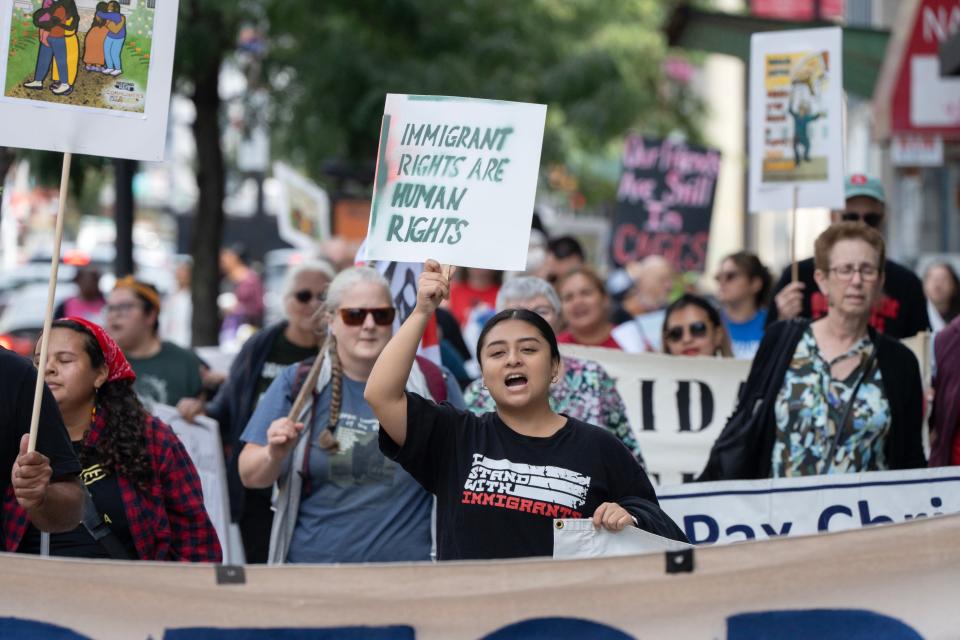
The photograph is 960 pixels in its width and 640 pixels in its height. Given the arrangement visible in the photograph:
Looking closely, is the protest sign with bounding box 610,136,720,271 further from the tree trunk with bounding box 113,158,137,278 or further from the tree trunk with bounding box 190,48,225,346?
the tree trunk with bounding box 113,158,137,278

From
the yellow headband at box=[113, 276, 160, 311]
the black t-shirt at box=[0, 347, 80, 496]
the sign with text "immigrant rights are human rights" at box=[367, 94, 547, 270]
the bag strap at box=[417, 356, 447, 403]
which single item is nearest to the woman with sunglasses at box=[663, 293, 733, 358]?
the bag strap at box=[417, 356, 447, 403]

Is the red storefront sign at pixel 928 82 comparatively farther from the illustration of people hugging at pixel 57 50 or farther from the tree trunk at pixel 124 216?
the illustration of people hugging at pixel 57 50

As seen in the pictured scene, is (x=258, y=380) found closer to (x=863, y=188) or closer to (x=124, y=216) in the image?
(x=863, y=188)

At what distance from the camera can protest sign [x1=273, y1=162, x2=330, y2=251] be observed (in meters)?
12.9

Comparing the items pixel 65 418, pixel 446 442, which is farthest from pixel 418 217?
pixel 65 418

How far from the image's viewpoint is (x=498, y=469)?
169 inches

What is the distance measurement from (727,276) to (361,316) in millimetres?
3843

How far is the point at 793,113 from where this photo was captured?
7.30 m

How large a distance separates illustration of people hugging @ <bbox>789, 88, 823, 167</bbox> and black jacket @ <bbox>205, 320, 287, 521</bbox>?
2547mm

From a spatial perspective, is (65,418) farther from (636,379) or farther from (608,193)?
(608,193)

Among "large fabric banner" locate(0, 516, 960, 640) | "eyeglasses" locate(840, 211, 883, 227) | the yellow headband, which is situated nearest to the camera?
"large fabric banner" locate(0, 516, 960, 640)

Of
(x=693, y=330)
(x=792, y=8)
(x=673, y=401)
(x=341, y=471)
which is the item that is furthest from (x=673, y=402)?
(x=792, y=8)

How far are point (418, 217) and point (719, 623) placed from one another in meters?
1.59

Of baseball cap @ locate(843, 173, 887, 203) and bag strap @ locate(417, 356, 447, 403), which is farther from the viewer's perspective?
baseball cap @ locate(843, 173, 887, 203)
